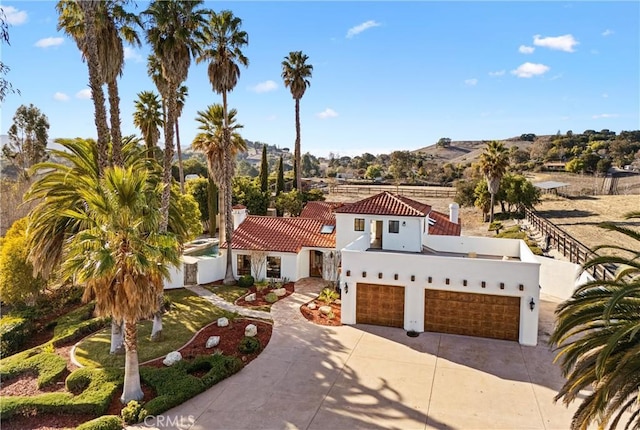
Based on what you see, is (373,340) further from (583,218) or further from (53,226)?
(583,218)

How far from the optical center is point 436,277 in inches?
760

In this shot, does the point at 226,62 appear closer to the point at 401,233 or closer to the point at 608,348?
the point at 401,233

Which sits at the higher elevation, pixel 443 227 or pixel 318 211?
pixel 318 211

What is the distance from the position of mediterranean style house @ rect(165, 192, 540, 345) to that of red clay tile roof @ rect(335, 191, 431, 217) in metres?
0.06

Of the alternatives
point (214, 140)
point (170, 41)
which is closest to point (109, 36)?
point (170, 41)

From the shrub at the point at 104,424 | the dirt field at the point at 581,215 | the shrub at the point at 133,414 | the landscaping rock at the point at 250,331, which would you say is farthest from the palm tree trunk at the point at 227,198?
the dirt field at the point at 581,215

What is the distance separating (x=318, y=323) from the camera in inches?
812

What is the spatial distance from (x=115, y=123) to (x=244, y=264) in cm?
1333

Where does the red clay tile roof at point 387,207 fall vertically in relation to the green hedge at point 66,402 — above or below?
above

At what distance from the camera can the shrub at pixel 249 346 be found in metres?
17.2

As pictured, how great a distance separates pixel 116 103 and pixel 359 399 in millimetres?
16539

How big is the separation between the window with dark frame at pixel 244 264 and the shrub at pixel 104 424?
52.6ft

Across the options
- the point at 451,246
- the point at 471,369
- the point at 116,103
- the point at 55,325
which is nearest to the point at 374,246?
the point at 451,246

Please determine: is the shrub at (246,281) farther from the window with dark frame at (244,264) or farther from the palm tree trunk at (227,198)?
the window with dark frame at (244,264)
